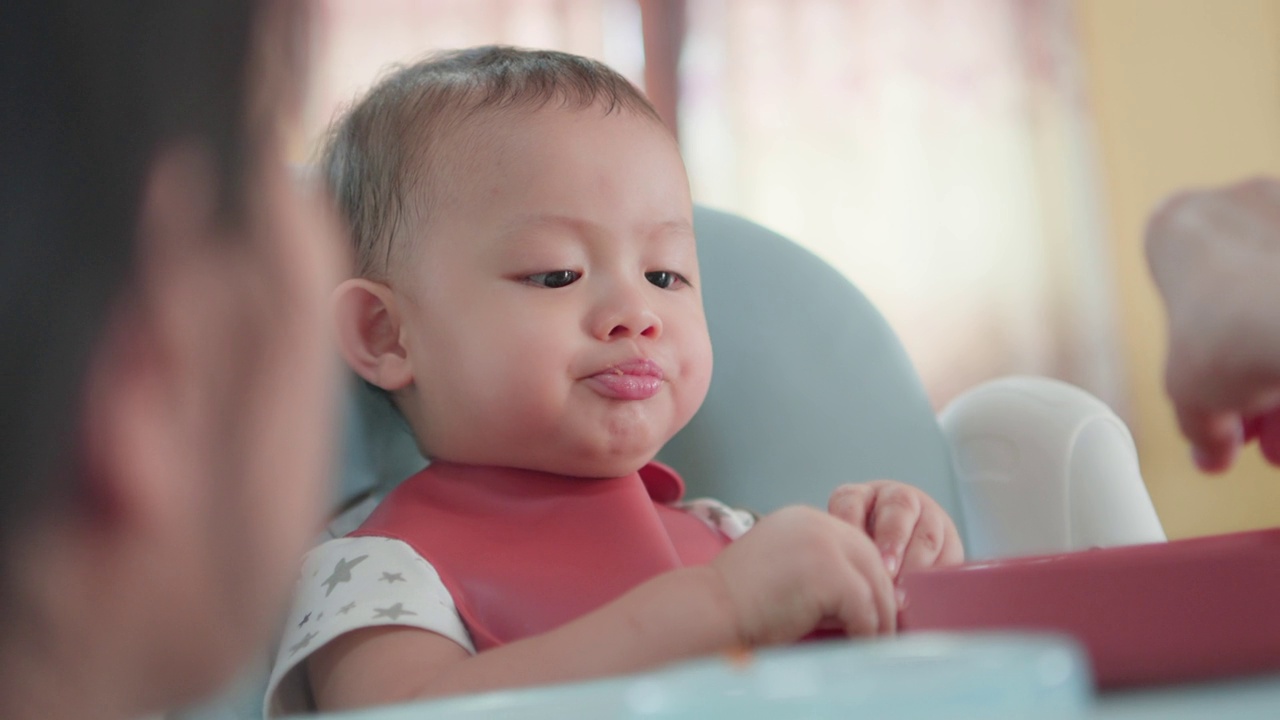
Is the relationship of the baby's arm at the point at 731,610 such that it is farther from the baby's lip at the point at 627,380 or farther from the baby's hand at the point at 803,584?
the baby's lip at the point at 627,380

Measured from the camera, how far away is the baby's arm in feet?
1.68

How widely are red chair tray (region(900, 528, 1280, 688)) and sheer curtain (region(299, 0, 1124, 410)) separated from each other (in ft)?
9.40

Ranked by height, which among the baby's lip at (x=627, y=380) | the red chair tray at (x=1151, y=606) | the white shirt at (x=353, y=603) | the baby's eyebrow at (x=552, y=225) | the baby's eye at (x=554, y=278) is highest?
the baby's eyebrow at (x=552, y=225)

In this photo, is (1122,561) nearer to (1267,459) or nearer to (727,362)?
(1267,459)

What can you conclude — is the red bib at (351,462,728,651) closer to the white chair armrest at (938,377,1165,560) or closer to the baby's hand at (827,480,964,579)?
the baby's hand at (827,480,964,579)

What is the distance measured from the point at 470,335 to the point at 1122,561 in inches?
18.6

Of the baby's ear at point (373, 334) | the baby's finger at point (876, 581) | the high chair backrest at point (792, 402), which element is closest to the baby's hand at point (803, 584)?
the baby's finger at point (876, 581)

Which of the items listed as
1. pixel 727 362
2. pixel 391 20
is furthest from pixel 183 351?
pixel 391 20

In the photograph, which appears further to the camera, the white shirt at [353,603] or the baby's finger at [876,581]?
the white shirt at [353,603]

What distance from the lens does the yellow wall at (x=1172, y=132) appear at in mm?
3162

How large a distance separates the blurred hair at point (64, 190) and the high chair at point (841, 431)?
65 cm

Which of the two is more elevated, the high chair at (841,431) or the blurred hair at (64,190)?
the blurred hair at (64,190)

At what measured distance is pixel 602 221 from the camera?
76cm

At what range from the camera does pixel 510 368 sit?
28.9 inches
